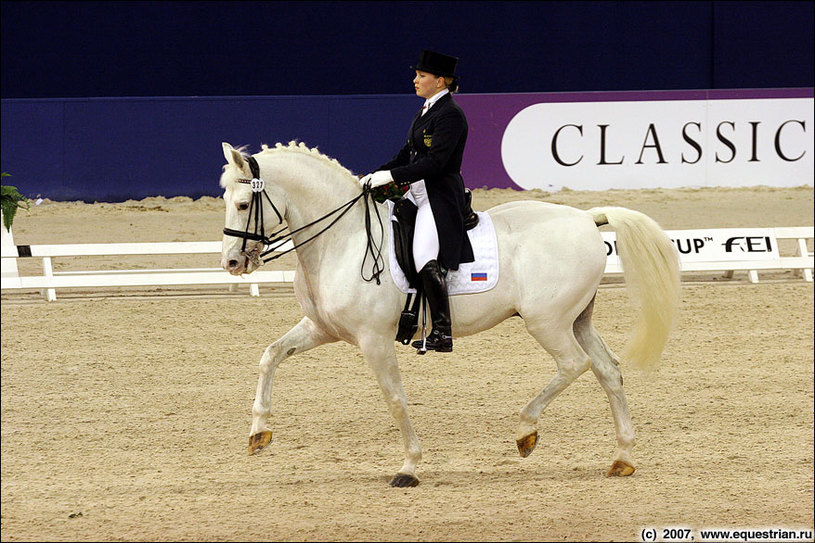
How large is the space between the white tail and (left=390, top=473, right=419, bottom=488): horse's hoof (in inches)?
55.7

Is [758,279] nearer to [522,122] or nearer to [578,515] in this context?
[522,122]

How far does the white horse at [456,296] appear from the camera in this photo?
4586 mm

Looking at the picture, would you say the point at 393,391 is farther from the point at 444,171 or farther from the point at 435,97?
the point at 435,97

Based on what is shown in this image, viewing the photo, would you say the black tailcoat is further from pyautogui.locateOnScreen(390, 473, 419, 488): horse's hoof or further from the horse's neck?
pyautogui.locateOnScreen(390, 473, 419, 488): horse's hoof

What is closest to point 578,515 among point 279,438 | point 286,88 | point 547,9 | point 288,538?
point 288,538

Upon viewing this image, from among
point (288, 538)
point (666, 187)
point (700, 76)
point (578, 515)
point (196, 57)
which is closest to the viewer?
point (288, 538)

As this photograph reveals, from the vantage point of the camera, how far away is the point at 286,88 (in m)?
15.9

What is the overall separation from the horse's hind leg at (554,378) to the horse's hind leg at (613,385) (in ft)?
0.55

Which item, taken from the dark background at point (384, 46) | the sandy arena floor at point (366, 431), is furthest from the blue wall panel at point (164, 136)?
the sandy arena floor at point (366, 431)

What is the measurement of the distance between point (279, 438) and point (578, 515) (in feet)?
6.06

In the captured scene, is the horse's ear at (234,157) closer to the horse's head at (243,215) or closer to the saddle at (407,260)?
the horse's head at (243,215)

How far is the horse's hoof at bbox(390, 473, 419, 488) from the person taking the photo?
15.3 feet

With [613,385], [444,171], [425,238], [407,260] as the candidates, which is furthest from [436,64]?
[613,385]

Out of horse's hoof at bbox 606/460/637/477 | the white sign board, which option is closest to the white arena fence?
the white sign board
